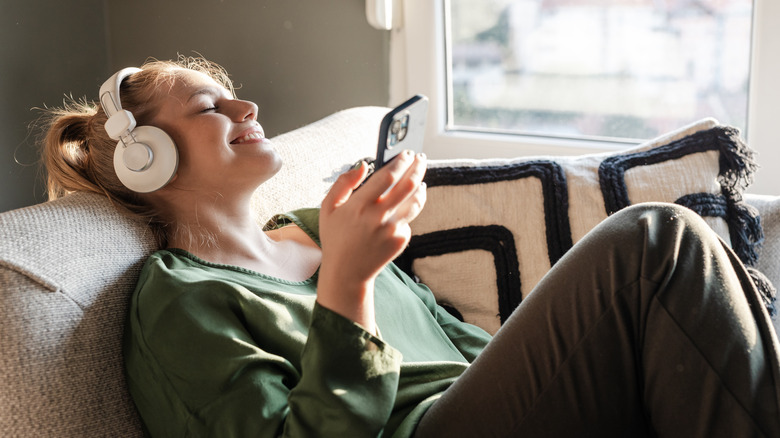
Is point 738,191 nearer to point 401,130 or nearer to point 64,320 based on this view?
point 401,130

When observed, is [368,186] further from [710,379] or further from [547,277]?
[710,379]

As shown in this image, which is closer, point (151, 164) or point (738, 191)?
point (151, 164)

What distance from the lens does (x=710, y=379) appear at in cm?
85

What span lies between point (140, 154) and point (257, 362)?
37 centimetres

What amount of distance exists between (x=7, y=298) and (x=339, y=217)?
16.2 inches

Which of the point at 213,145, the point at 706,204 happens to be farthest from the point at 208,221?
the point at 706,204

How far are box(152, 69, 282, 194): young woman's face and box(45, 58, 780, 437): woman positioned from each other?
16 centimetres

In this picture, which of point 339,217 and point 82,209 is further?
point 82,209

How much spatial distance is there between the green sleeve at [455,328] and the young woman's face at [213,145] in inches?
12.1

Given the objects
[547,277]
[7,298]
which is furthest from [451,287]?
[7,298]

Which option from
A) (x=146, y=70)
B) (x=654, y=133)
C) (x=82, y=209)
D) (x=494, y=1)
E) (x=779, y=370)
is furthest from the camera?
(x=494, y=1)

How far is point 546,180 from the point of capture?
1425 mm

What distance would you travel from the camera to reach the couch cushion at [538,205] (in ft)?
4.53

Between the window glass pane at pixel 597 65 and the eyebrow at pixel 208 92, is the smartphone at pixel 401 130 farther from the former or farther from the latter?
the window glass pane at pixel 597 65
